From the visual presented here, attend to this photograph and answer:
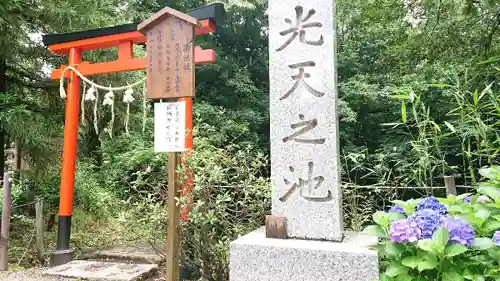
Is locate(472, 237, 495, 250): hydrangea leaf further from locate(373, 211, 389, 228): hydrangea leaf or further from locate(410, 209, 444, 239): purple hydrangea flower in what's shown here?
locate(373, 211, 389, 228): hydrangea leaf

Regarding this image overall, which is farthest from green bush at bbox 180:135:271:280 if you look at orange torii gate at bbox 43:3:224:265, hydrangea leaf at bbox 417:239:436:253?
hydrangea leaf at bbox 417:239:436:253

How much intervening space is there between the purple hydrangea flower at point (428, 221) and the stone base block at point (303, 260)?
19.2 inches

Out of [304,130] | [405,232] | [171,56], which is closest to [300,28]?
[304,130]

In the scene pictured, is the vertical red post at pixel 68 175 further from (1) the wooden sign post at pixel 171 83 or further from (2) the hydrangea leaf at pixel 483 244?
(2) the hydrangea leaf at pixel 483 244

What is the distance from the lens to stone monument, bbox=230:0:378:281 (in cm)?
221

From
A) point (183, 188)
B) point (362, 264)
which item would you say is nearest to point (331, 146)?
point (362, 264)

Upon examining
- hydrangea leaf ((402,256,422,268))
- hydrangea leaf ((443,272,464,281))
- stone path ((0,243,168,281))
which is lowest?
stone path ((0,243,168,281))

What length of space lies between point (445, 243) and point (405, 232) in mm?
147

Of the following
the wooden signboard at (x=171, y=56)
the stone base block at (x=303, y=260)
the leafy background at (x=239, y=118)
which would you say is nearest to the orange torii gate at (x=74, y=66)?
the leafy background at (x=239, y=118)

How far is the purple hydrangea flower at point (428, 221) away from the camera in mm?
1535

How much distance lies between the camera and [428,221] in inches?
61.2

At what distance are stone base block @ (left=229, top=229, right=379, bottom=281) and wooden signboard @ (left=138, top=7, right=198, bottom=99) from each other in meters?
1.13

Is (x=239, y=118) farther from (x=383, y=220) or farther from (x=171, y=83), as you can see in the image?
(x=383, y=220)

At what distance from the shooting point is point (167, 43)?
2701mm
